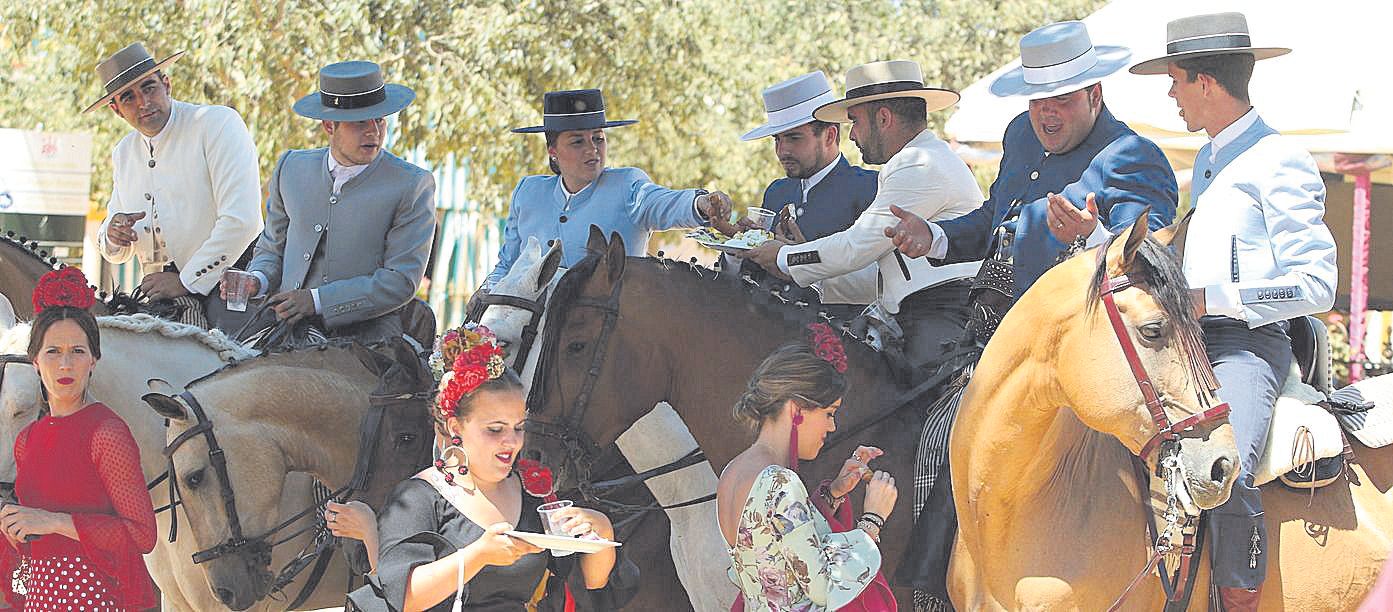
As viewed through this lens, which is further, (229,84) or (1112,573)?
(229,84)

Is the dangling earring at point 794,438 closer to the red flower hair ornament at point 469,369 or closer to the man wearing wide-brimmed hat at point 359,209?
the red flower hair ornament at point 469,369

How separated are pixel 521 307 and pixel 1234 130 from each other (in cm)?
240

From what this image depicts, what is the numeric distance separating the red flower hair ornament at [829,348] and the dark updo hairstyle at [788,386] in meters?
0.35

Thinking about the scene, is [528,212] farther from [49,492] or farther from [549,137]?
[49,492]

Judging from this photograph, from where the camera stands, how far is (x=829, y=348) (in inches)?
163

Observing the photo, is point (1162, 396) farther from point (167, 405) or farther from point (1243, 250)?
point (167, 405)

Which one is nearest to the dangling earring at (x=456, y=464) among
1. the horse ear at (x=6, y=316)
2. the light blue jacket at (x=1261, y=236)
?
the light blue jacket at (x=1261, y=236)

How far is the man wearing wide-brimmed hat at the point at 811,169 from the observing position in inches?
236

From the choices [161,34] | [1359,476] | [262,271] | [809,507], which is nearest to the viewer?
[809,507]

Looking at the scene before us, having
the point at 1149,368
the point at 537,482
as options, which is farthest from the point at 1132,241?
the point at 537,482

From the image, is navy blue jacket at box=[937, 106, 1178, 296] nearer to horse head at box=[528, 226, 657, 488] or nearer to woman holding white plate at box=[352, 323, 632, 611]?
horse head at box=[528, 226, 657, 488]

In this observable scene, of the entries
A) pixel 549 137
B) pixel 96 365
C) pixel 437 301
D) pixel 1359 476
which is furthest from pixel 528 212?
pixel 437 301

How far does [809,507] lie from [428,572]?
0.95 m

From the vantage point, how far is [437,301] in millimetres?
20547
